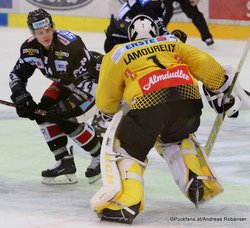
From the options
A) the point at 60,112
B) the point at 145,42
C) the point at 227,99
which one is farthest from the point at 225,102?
the point at 60,112

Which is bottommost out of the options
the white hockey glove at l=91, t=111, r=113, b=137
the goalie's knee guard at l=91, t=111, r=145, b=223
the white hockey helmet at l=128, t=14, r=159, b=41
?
the white hockey glove at l=91, t=111, r=113, b=137

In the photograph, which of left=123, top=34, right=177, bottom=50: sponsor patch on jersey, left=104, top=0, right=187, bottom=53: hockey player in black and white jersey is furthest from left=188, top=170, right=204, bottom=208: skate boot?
left=104, top=0, right=187, bottom=53: hockey player in black and white jersey

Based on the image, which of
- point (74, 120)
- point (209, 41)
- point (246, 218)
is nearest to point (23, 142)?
point (74, 120)

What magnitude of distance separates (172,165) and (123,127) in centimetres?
37

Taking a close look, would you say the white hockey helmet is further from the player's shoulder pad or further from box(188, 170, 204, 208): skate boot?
box(188, 170, 204, 208): skate boot

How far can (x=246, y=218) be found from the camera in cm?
462

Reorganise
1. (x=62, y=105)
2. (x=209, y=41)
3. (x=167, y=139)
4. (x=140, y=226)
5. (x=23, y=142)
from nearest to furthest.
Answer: (x=140, y=226)
(x=167, y=139)
(x=62, y=105)
(x=23, y=142)
(x=209, y=41)

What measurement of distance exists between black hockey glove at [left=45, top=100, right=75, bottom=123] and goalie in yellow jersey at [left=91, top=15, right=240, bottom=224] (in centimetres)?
50

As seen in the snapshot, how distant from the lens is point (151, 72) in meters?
4.71

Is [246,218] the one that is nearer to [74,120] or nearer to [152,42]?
[152,42]

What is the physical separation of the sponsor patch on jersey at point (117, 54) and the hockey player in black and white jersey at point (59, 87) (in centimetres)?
67

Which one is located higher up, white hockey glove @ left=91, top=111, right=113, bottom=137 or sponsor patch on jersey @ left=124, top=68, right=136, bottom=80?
sponsor patch on jersey @ left=124, top=68, right=136, bottom=80

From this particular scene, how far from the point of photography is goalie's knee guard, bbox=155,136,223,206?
483cm

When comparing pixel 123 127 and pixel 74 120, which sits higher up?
pixel 123 127
